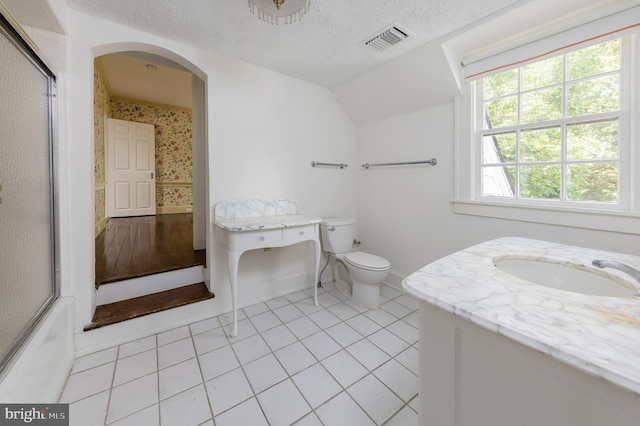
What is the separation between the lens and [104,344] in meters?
1.63

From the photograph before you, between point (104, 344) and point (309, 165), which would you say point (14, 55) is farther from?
point (309, 165)

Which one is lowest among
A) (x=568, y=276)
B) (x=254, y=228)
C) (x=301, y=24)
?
(x=568, y=276)

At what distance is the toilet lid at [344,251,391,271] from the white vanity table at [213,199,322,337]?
325 millimetres

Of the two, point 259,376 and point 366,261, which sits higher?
point 366,261

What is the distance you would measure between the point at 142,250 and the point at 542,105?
12.0 feet

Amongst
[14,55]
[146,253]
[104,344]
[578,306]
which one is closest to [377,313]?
[578,306]

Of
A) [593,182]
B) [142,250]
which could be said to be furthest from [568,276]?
[142,250]

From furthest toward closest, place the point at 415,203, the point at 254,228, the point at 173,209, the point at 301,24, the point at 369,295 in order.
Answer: the point at 173,209 → the point at 415,203 → the point at 369,295 → the point at 254,228 → the point at 301,24

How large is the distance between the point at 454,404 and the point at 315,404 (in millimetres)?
852

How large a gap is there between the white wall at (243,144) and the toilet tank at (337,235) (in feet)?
0.86

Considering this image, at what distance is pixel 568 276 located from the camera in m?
0.93

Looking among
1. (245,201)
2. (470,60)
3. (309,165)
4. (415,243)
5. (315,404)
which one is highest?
(470,60)

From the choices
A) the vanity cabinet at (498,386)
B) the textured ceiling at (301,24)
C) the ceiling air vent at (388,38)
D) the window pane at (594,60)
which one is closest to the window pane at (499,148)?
the window pane at (594,60)

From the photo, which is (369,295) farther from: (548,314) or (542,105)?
(542,105)
